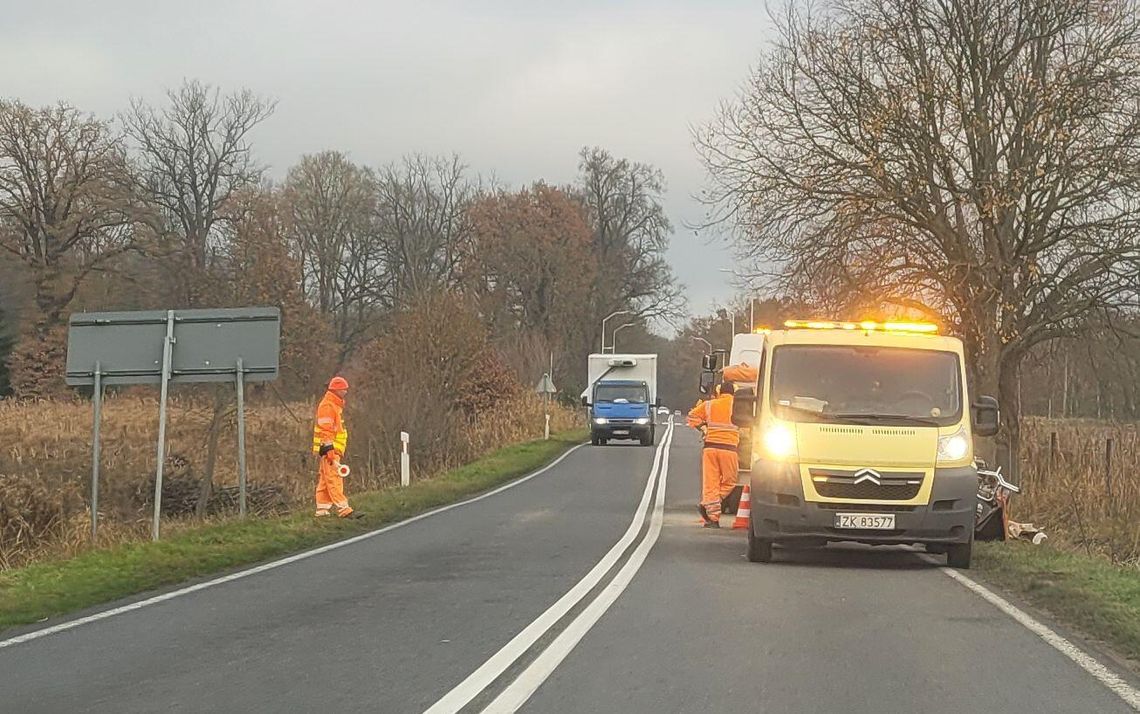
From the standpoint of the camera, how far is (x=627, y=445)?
47938mm

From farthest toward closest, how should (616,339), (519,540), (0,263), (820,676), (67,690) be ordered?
1. (616,339)
2. (0,263)
3. (519,540)
4. (820,676)
5. (67,690)

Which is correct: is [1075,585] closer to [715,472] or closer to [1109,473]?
[715,472]

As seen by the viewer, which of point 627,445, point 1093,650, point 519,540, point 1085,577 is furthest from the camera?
point 627,445

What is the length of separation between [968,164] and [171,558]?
16.0m

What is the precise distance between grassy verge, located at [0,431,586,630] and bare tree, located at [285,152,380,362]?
44842 mm

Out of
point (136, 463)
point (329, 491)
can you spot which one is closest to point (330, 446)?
point (329, 491)

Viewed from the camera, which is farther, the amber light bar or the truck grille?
the amber light bar

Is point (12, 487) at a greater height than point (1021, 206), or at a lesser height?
lesser

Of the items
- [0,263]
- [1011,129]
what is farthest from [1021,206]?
[0,263]

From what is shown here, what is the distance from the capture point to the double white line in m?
6.73

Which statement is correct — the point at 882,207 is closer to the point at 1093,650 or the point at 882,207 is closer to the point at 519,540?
the point at 519,540

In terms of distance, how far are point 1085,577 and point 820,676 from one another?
5238 millimetres

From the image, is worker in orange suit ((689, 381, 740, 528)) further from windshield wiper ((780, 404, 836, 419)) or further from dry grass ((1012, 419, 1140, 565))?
dry grass ((1012, 419, 1140, 565))

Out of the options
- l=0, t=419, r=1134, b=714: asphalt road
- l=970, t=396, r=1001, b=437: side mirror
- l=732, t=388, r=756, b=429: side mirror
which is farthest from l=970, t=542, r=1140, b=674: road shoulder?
l=732, t=388, r=756, b=429: side mirror
